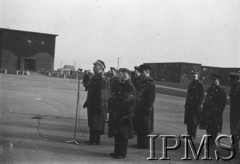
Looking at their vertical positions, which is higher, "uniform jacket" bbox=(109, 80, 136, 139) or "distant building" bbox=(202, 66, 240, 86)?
"distant building" bbox=(202, 66, 240, 86)

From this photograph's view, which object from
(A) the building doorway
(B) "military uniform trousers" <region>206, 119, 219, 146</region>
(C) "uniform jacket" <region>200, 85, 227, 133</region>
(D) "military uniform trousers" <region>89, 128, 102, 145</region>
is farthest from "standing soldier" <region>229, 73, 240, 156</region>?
(A) the building doorway

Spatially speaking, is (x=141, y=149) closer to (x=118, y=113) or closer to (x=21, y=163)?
(x=118, y=113)

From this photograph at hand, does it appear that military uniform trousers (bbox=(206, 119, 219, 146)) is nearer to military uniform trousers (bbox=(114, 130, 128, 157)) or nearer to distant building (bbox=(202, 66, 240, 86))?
military uniform trousers (bbox=(114, 130, 128, 157))

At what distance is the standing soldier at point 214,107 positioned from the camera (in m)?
7.76

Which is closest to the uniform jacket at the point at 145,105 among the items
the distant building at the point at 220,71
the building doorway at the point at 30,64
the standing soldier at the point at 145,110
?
the standing soldier at the point at 145,110

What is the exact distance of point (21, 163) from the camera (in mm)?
5375

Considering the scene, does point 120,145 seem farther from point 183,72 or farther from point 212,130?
point 183,72

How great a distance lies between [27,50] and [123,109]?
151 feet

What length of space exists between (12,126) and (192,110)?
4842 millimetres

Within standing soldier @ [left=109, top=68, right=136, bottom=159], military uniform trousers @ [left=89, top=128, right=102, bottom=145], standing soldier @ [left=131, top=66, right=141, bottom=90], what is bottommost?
military uniform trousers @ [left=89, top=128, right=102, bottom=145]

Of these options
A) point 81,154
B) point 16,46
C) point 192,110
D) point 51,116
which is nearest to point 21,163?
point 81,154

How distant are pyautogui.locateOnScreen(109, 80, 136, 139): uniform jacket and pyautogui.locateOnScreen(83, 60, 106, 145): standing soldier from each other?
785 millimetres

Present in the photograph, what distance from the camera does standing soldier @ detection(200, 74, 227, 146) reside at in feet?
25.5

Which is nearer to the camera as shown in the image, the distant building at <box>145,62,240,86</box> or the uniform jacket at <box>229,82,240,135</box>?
the uniform jacket at <box>229,82,240,135</box>
